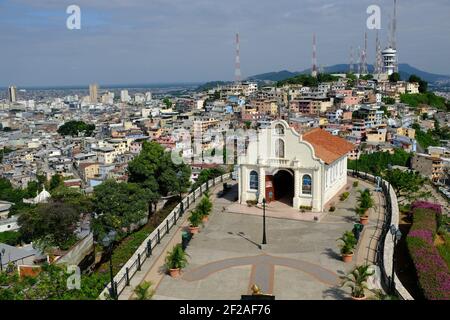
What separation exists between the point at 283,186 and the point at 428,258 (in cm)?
1181

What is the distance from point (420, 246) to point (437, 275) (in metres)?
3.12

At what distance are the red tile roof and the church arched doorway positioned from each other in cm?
239

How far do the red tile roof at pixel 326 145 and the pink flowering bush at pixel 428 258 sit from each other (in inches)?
233

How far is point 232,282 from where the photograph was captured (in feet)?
54.6

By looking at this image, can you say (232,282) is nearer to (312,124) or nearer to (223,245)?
(223,245)

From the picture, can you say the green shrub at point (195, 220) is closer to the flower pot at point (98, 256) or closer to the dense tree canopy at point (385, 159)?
the flower pot at point (98, 256)

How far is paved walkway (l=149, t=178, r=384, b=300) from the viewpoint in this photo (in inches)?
629

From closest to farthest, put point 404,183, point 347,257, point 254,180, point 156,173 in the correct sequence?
1. point 347,257
2. point 254,180
3. point 404,183
4. point 156,173

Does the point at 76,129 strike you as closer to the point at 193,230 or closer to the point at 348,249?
the point at 193,230

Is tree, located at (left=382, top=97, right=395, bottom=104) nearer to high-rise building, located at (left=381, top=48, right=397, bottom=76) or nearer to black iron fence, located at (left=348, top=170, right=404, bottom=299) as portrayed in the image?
high-rise building, located at (left=381, top=48, right=397, bottom=76)

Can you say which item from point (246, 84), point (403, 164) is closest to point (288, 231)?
point (403, 164)

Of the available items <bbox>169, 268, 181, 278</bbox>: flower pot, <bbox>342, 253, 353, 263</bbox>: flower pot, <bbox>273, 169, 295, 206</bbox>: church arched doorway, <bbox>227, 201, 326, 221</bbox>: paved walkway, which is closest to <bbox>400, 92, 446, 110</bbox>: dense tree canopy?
<bbox>273, 169, 295, 206</bbox>: church arched doorway

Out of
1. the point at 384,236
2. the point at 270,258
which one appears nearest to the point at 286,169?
the point at 384,236

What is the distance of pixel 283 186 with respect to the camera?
2911 centimetres
